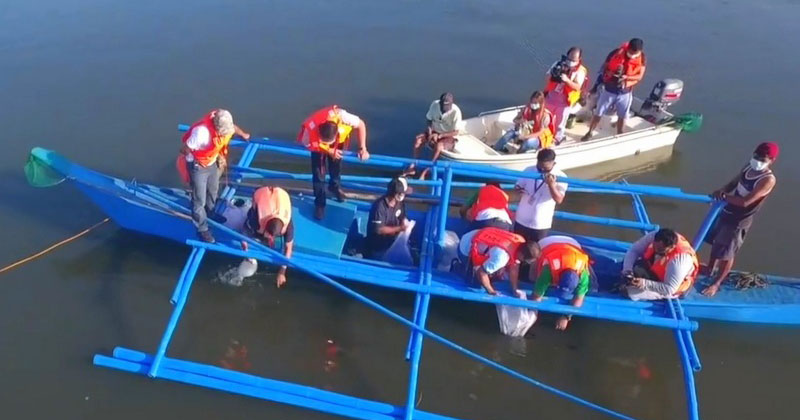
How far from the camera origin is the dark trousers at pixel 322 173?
317 inches

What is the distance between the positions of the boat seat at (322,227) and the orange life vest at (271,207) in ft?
1.39

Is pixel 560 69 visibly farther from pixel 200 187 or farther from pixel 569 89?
pixel 200 187

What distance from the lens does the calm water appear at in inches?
293

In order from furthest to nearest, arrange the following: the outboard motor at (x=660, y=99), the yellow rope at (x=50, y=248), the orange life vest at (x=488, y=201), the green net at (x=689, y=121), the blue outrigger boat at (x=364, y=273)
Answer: the outboard motor at (x=660, y=99) < the green net at (x=689, y=121) < the yellow rope at (x=50, y=248) < the orange life vest at (x=488, y=201) < the blue outrigger boat at (x=364, y=273)

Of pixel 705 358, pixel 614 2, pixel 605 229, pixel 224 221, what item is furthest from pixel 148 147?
pixel 614 2

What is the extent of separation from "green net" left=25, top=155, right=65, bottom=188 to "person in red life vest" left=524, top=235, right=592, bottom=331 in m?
5.72

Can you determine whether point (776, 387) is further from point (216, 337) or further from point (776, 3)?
point (776, 3)

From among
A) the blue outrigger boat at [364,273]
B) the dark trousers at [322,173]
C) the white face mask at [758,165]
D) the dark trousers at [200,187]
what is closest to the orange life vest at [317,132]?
the dark trousers at [322,173]

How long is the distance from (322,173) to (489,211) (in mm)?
2105


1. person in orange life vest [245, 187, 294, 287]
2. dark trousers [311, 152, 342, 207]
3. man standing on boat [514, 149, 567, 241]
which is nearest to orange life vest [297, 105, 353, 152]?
dark trousers [311, 152, 342, 207]

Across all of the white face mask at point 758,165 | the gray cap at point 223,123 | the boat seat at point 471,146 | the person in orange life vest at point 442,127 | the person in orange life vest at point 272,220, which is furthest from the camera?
the boat seat at point 471,146

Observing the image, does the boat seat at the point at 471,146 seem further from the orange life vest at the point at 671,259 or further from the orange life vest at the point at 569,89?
the orange life vest at the point at 671,259

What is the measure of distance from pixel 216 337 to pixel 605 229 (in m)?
5.79

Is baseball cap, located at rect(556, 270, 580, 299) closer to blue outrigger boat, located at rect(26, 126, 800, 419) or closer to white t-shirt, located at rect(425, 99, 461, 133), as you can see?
blue outrigger boat, located at rect(26, 126, 800, 419)
